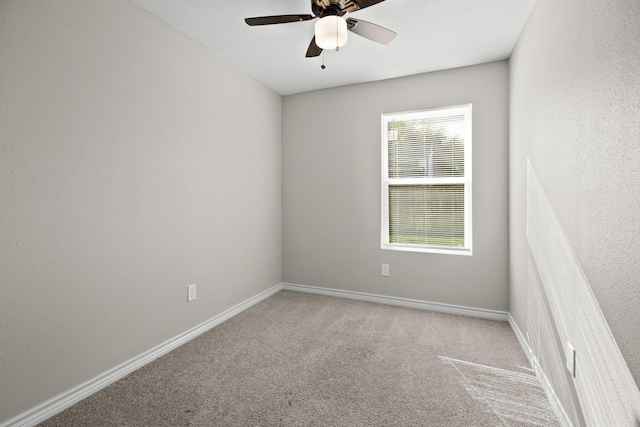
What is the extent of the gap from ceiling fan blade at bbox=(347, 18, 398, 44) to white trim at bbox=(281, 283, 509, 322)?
2432 millimetres

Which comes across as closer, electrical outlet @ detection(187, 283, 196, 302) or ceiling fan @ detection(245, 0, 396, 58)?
ceiling fan @ detection(245, 0, 396, 58)

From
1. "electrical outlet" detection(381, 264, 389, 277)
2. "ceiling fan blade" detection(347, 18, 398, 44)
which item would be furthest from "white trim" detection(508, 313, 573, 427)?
"ceiling fan blade" detection(347, 18, 398, 44)

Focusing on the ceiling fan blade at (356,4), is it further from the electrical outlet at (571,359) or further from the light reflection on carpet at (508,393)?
the light reflection on carpet at (508,393)

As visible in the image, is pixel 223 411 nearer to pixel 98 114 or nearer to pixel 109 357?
pixel 109 357

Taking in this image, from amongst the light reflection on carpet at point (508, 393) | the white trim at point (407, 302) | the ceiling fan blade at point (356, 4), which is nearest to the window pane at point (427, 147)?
the white trim at point (407, 302)

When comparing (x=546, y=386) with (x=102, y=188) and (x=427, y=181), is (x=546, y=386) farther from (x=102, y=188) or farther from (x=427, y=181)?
(x=102, y=188)

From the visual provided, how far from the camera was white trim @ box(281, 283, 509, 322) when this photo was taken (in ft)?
9.51

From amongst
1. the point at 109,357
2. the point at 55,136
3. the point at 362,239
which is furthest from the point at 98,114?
the point at 362,239

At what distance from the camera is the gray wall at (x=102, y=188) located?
1.49 metres

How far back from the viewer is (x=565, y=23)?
148 cm

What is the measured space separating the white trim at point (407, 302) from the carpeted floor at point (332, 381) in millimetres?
120

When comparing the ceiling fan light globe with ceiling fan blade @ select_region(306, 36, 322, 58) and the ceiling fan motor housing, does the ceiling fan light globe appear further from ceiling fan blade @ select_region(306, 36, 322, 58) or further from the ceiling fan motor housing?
ceiling fan blade @ select_region(306, 36, 322, 58)

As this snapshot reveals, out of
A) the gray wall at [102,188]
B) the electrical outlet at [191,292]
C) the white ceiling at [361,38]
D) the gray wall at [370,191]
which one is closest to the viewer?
the gray wall at [102,188]

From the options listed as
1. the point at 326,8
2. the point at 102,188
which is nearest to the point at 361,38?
the point at 326,8
